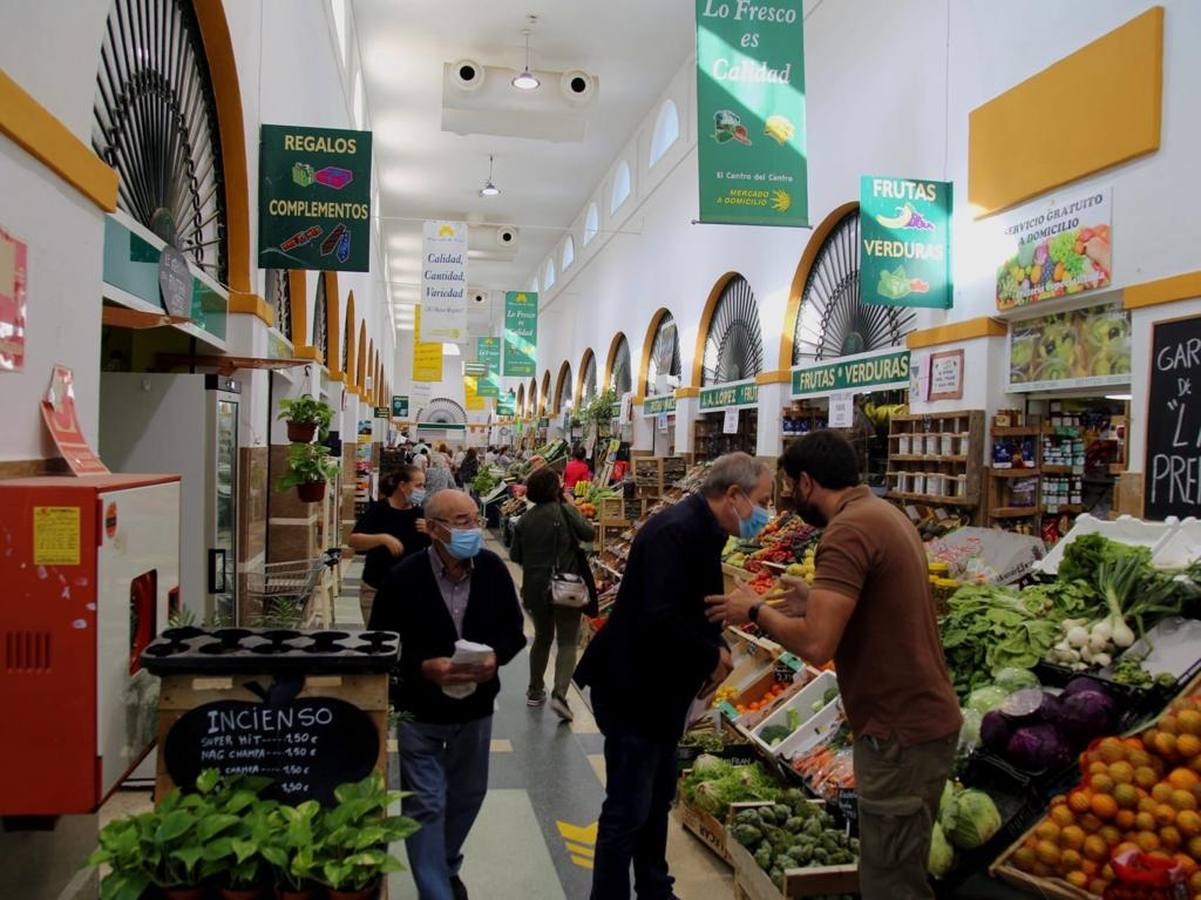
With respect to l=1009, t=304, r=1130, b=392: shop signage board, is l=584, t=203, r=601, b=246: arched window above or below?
above

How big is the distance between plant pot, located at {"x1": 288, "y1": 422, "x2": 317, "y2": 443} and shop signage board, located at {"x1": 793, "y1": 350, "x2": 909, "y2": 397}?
5.22 m

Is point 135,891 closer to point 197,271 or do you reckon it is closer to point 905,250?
point 197,271

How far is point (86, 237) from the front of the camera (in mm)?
3348

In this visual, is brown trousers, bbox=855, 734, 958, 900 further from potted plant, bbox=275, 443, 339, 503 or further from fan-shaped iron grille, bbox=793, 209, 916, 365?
fan-shaped iron grille, bbox=793, 209, 916, 365

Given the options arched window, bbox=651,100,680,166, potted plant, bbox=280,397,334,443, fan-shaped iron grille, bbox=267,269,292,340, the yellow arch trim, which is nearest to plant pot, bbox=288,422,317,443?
potted plant, bbox=280,397,334,443

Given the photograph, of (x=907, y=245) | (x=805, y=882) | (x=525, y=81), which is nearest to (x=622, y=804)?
(x=805, y=882)

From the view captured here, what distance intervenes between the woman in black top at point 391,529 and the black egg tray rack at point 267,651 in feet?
8.06

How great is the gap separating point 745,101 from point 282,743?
22.6ft

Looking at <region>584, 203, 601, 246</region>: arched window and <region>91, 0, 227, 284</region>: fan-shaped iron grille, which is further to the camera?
<region>584, 203, 601, 246</region>: arched window

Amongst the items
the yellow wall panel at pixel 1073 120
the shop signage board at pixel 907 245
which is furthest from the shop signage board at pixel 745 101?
the yellow wall panel at pixel 1073 120

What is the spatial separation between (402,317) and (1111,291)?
37772 millimetres

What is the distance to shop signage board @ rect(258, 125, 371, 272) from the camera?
7.05 m

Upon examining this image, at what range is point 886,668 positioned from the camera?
9.02ft

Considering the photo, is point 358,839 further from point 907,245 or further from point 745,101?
point 745,101
